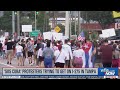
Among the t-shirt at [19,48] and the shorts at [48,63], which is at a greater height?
the t-shirt at [19,48]

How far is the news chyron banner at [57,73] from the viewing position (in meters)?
13.4

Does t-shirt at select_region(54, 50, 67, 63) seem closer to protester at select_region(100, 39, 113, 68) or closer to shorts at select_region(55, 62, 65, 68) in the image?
shorts at select_region(55, 62, 65, 68)

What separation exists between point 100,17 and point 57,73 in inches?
81.8

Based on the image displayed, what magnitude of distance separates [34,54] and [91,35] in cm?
201

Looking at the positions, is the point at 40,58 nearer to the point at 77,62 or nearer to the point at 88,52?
the point at 77,62

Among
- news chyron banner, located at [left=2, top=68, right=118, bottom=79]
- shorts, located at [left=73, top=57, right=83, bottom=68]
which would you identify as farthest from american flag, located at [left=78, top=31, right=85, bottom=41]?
news chyron banner, located at [left=2, top=68, right=118, bottom=79]

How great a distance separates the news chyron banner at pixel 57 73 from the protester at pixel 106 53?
483 mm

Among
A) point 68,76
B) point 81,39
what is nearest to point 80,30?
point 81,39

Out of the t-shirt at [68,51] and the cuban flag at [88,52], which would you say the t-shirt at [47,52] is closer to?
the t-shirt at [68,51]

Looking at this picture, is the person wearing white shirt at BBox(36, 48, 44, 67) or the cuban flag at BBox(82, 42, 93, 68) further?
the person wearing white shirt at BBox(36, 48, 44, 67)

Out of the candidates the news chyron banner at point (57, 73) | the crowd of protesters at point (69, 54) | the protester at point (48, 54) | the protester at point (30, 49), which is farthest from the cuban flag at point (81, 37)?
the protester at point (30, 49)

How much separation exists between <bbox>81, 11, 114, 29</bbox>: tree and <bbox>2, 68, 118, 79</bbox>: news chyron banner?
4.66 ft

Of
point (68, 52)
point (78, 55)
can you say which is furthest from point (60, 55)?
point (78, 55)

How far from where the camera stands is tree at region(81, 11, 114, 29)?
539 inches
